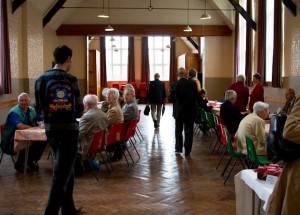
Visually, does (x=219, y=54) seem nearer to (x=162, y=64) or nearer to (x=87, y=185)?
(x=162, y=64)

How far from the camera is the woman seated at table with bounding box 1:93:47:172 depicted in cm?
560

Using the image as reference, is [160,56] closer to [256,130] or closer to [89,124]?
[89,124]

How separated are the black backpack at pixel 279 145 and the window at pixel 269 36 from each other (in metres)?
8.80

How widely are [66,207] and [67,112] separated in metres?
0.89

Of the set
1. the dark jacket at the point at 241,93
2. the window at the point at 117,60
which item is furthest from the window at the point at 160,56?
the dark jacket at the point at 241,93

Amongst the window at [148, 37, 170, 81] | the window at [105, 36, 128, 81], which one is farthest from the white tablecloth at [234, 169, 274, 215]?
the window at [105, 36, 128, 81]

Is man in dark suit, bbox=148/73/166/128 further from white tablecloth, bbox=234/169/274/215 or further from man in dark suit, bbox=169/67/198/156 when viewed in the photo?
white tablecloth, bbox=234/169/274/215

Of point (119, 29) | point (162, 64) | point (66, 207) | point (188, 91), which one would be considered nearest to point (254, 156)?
point (66, 207)

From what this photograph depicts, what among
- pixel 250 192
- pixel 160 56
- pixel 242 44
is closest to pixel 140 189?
pixel 250 192

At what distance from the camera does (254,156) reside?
14.5 feet

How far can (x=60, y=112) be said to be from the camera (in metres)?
3.42

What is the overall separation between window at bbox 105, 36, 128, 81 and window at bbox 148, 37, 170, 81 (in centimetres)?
138

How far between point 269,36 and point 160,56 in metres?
12.7

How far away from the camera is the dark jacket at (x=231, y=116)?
21.1 ft
